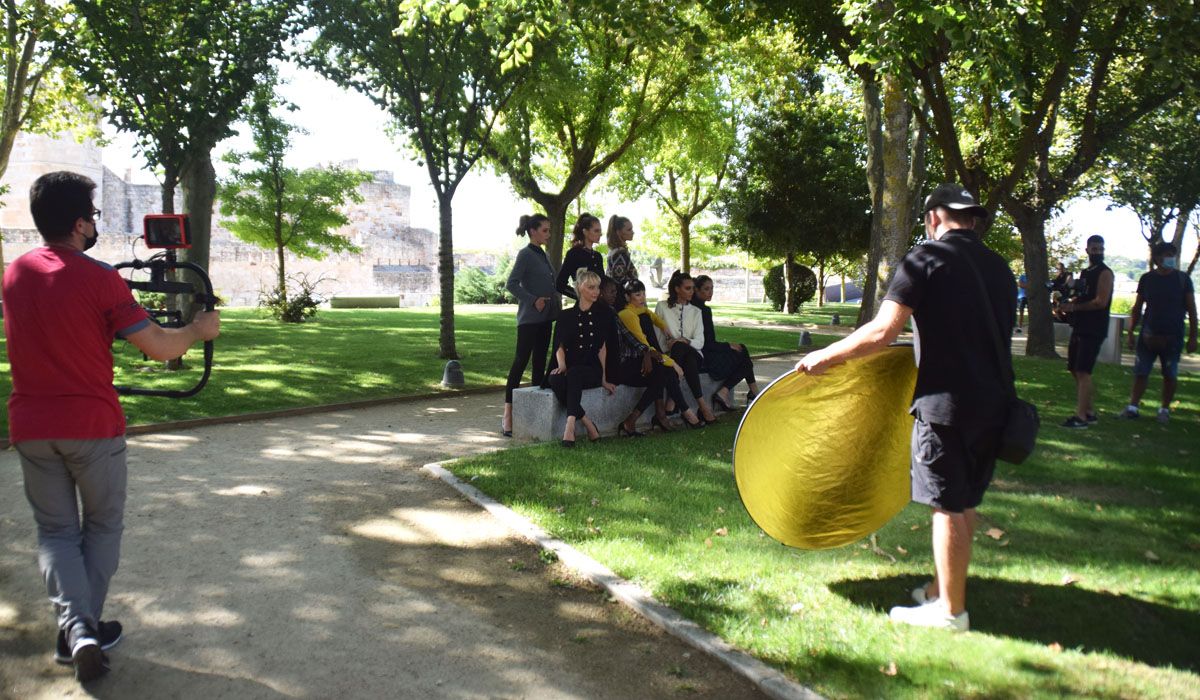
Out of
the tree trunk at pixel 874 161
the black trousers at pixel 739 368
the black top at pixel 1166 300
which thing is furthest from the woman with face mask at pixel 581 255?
the tree trunk at pixel 874 161

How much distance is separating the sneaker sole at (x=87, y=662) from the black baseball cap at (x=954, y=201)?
4.20 meters

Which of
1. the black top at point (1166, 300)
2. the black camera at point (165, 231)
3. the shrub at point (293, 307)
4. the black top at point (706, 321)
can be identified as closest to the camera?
the black camera at point (165, 231)

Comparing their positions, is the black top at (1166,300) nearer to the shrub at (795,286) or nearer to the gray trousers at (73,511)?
the gray trousers at (73,511)

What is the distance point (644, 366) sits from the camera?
8.98m

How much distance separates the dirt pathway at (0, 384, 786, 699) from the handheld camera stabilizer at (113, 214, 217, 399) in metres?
1.18

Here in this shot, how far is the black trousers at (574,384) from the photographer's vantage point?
28.0 feet

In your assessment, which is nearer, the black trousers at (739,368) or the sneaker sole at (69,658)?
the sneaker sole at (69,658)

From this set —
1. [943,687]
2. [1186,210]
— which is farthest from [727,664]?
[1186,210]

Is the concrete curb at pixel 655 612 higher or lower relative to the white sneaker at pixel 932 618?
lower

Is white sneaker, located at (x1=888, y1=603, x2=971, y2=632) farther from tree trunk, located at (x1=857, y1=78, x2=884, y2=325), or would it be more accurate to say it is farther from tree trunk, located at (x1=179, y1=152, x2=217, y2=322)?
tree trunk, located at (x1=179, y1=152, x2=217, y2=322)

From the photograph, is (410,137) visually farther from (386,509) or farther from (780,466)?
(780,466)

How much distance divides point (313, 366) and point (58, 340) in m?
11.6

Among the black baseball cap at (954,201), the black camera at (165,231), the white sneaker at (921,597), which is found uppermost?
the black baseball cap at (954,201)

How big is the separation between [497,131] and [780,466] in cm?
1917
